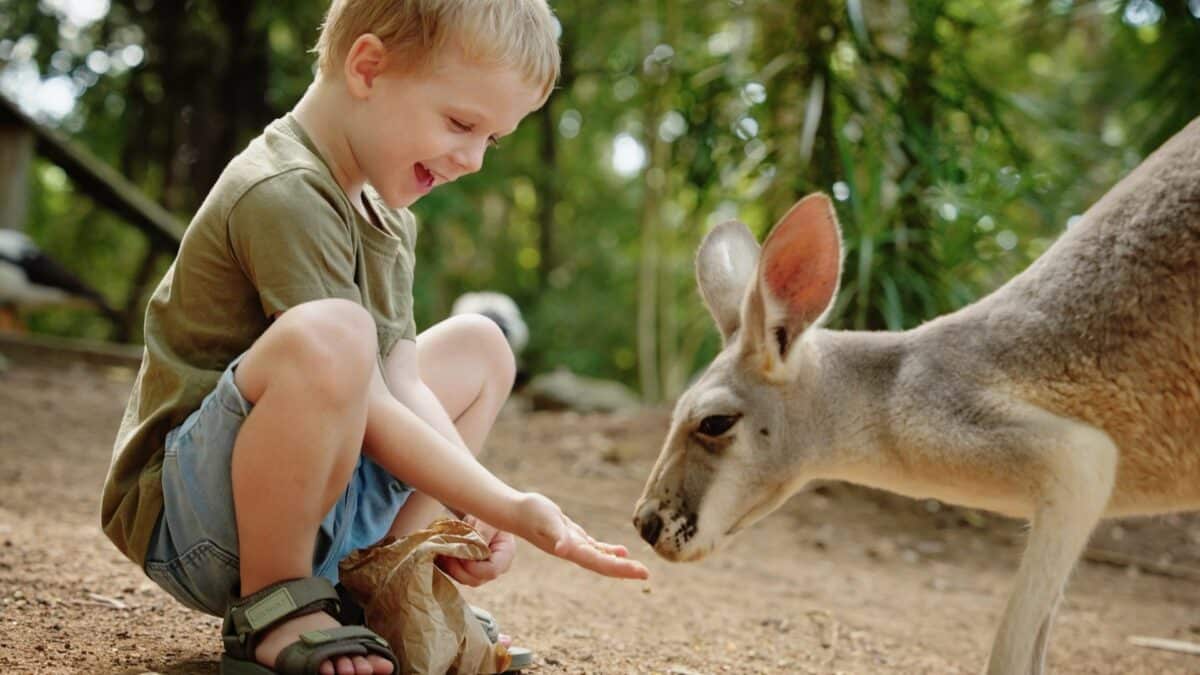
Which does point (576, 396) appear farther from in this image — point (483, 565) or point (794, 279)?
point (483, 565)

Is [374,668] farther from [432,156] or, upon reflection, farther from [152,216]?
[152,216]

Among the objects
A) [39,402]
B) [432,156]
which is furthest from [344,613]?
[39,402]

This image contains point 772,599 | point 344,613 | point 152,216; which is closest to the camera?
point 344,613

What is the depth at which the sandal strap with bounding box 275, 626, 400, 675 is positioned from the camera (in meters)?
1.80

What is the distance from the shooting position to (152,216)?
7.46m

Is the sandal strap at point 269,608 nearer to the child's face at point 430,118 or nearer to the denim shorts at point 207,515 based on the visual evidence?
the denim shorts at point 207,515

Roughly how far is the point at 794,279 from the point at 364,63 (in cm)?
105

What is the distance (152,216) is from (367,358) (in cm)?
620

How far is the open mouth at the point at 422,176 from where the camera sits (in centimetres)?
212

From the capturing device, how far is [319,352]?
1765mm

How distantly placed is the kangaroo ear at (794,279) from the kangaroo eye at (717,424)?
15cm

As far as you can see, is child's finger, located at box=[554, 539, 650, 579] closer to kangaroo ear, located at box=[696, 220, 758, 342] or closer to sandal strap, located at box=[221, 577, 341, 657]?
sandal strap, located at box=[221, 577, 341, 657]

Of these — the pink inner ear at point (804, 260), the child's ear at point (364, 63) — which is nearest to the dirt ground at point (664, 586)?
the pink inner ear at point (804, 260)

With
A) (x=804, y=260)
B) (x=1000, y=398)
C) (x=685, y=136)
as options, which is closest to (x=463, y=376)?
(x=804, y=260)
